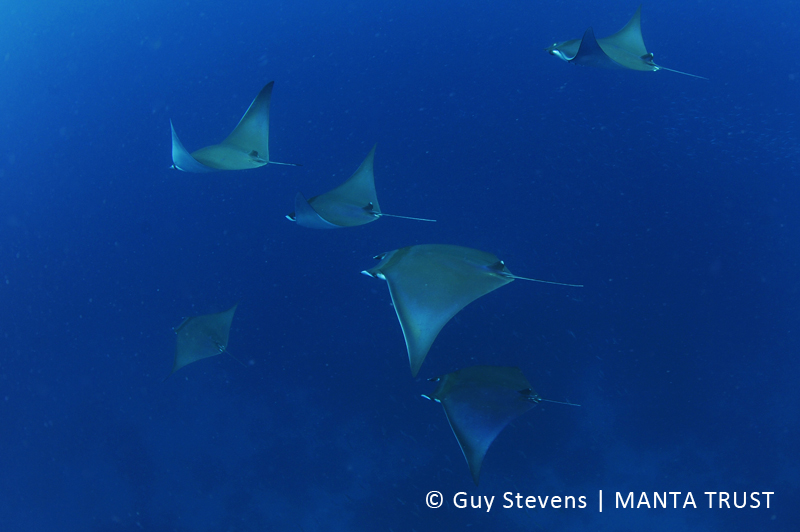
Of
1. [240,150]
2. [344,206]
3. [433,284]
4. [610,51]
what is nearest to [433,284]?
[433,284]

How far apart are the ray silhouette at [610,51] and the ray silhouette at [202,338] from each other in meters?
3.83

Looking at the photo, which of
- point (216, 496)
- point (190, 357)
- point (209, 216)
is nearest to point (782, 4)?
point (209, 216)

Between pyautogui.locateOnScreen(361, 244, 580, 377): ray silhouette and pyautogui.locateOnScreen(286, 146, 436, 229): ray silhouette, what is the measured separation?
0.62 metres

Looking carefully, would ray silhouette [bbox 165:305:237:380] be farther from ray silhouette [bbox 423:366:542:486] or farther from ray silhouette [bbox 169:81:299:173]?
ray silhouette [bbox 423:366:542:486]

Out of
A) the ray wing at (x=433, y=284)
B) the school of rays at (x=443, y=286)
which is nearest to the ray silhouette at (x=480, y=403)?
the school of rays at (x=443, y=286)

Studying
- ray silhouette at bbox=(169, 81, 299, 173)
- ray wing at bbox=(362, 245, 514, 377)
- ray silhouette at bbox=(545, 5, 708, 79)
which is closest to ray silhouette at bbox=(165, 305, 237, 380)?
ray silhouette at bbox=(169, 81, 299, 173)

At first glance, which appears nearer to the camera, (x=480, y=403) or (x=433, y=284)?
(x=433, y=284)

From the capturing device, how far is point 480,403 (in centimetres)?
286

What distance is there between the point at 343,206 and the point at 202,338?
1919 millimetres

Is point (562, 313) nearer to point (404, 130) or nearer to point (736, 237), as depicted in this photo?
point (736, 237)

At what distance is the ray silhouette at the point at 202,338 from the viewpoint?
3.91 m

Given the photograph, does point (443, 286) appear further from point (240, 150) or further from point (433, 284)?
point (240, 150)

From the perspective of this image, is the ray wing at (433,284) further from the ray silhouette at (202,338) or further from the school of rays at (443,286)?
the ray silhouette at (202,338)

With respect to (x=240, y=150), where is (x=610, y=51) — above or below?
above
